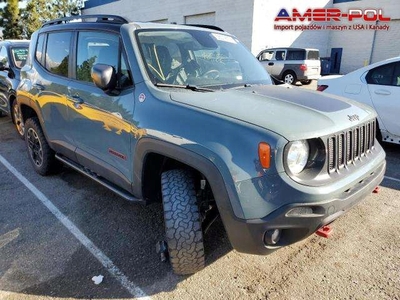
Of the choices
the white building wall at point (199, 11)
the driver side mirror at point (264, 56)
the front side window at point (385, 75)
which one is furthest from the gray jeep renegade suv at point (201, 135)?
the white building wall at point (199, 11)

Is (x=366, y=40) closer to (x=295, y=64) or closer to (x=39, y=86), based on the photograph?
(x=295, y=64)

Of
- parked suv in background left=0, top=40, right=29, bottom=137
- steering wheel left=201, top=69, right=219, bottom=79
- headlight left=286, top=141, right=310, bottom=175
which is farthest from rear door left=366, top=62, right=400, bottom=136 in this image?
parked suv in background left=0, top=40, right=29, bottom=137

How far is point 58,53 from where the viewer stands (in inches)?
147

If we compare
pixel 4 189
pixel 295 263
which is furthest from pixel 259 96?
pixel 4 189

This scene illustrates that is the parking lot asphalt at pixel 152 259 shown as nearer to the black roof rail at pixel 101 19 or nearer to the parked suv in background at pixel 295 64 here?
the black roof rail at pixel 101 19

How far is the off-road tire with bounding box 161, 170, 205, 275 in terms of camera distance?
2.29 meters

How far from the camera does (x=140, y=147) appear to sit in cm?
251

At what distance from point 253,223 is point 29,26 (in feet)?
110

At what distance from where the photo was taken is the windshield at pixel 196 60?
9.00 ft

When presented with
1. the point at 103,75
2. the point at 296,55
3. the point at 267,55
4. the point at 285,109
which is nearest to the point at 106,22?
the point at 103,75

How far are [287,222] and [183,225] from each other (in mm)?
727

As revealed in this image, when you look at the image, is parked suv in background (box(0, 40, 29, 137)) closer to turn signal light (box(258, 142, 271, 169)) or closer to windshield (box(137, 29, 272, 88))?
windshield (box(137, 29, 272, 88))

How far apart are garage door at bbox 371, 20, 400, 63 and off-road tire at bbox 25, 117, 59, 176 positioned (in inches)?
822

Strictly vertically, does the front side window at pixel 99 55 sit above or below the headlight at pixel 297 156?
above
